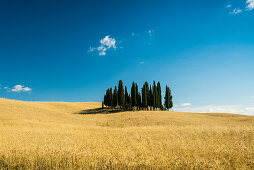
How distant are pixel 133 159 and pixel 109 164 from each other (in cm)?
92

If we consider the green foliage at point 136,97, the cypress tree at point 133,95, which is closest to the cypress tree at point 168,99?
the green foliage at point 136,97

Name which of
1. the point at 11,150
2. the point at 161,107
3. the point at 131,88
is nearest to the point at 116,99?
the point at 131,88

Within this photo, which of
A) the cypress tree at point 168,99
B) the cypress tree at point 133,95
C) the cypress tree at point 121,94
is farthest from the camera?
the cypress tree at point 168,99

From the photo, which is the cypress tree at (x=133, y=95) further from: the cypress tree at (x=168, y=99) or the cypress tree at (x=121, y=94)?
the cypress tree at (x=168, y=99)

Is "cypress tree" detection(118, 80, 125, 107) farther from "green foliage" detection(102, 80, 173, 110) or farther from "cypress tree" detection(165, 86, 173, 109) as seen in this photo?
"cypress tree" detection(165, 86, 173, 109)

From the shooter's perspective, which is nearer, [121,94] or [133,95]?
[121,94]

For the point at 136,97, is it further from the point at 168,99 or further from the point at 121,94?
the point at 168,99

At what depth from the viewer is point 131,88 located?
2361 inches

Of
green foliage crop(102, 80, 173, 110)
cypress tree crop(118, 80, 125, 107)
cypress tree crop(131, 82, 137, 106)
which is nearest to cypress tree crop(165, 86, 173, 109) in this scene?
green foliage crop(102, 80, 173, 110)

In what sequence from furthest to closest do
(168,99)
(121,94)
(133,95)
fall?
(168,99) → (133,95) → (121,94)

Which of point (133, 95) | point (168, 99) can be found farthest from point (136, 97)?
point (168, 99)

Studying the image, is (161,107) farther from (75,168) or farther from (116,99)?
(75,168)

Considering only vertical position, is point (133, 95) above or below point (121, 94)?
below

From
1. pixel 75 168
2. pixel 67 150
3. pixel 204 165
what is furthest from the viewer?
pixel 67 150
